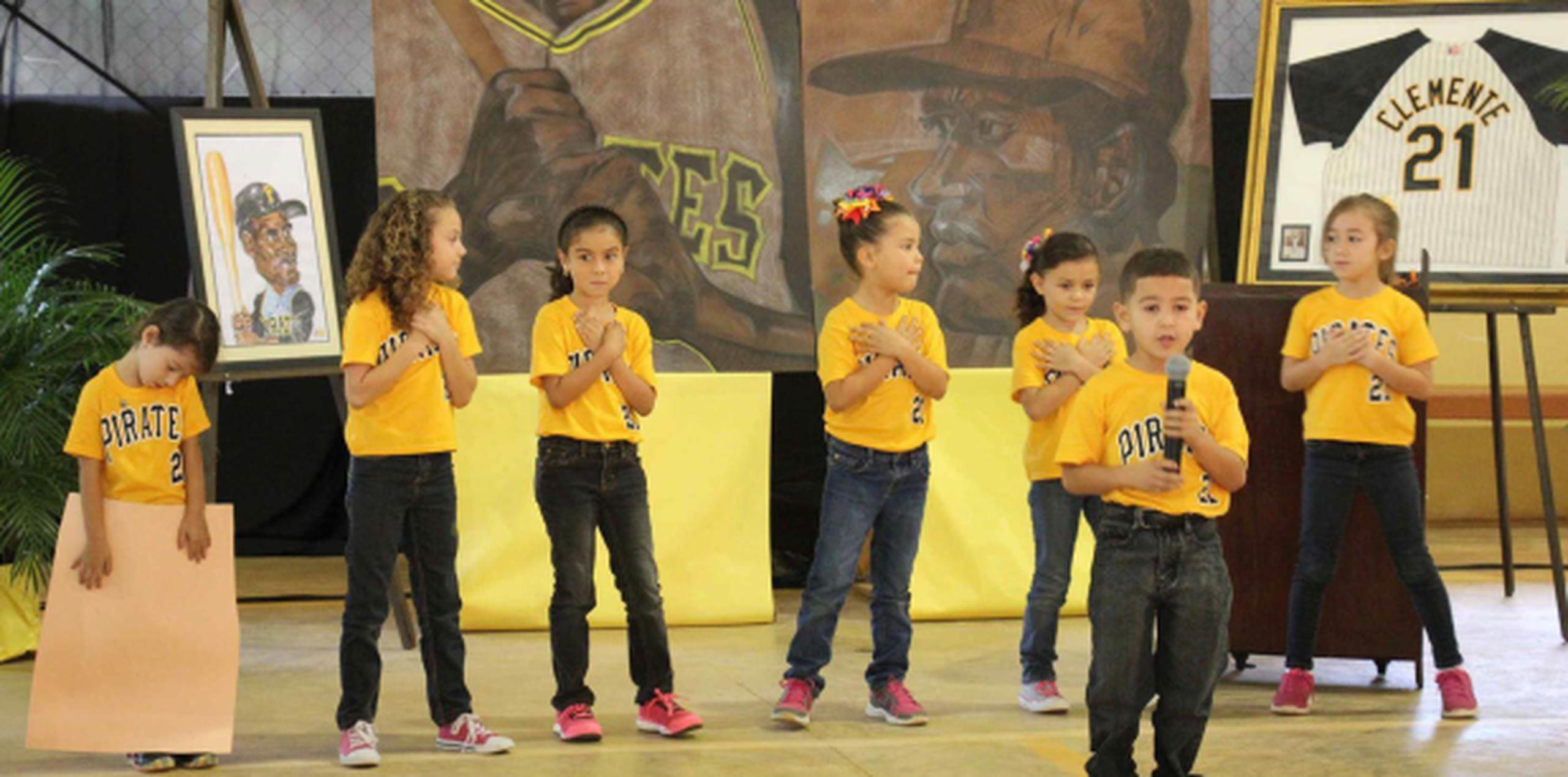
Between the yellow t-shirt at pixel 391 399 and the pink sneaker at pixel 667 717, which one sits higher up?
the yellow t-shirt at pixel 391 399

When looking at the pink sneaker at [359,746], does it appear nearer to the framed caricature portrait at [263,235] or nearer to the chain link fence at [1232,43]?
the framed caricature portrait at [263,235]

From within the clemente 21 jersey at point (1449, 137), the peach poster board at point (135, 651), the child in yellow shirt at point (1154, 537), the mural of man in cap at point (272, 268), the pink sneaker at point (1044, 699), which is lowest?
the pink sneaker at point (1044, 699)

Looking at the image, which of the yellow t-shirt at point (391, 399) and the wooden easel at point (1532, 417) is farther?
the wooden easel at point (1532, 417)

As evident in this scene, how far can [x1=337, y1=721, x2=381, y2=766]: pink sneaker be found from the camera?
4039mm

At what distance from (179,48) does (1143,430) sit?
208 inches

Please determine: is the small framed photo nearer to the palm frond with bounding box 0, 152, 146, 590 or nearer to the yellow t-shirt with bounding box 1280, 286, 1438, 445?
the yellow t-shirt with bounding box 1280, 286, 1438, 445

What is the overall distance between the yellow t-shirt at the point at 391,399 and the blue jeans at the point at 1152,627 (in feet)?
5.33

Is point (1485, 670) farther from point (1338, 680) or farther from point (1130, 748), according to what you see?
point (1130, 748)

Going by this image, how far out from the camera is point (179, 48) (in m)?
7.28

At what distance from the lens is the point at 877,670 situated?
4.61m

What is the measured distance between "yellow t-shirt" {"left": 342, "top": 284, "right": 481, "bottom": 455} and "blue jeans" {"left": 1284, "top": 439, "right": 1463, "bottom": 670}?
2.37 metres

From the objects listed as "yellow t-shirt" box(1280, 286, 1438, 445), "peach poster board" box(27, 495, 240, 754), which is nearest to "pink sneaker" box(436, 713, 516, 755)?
"peach poster board" box(27, 495, 240, 754)

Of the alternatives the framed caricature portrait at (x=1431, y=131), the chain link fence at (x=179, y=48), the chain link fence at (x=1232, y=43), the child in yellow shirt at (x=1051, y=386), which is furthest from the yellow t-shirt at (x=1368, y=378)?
the chain link fence at (x=1232, y=43)

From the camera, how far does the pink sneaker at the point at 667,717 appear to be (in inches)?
172
